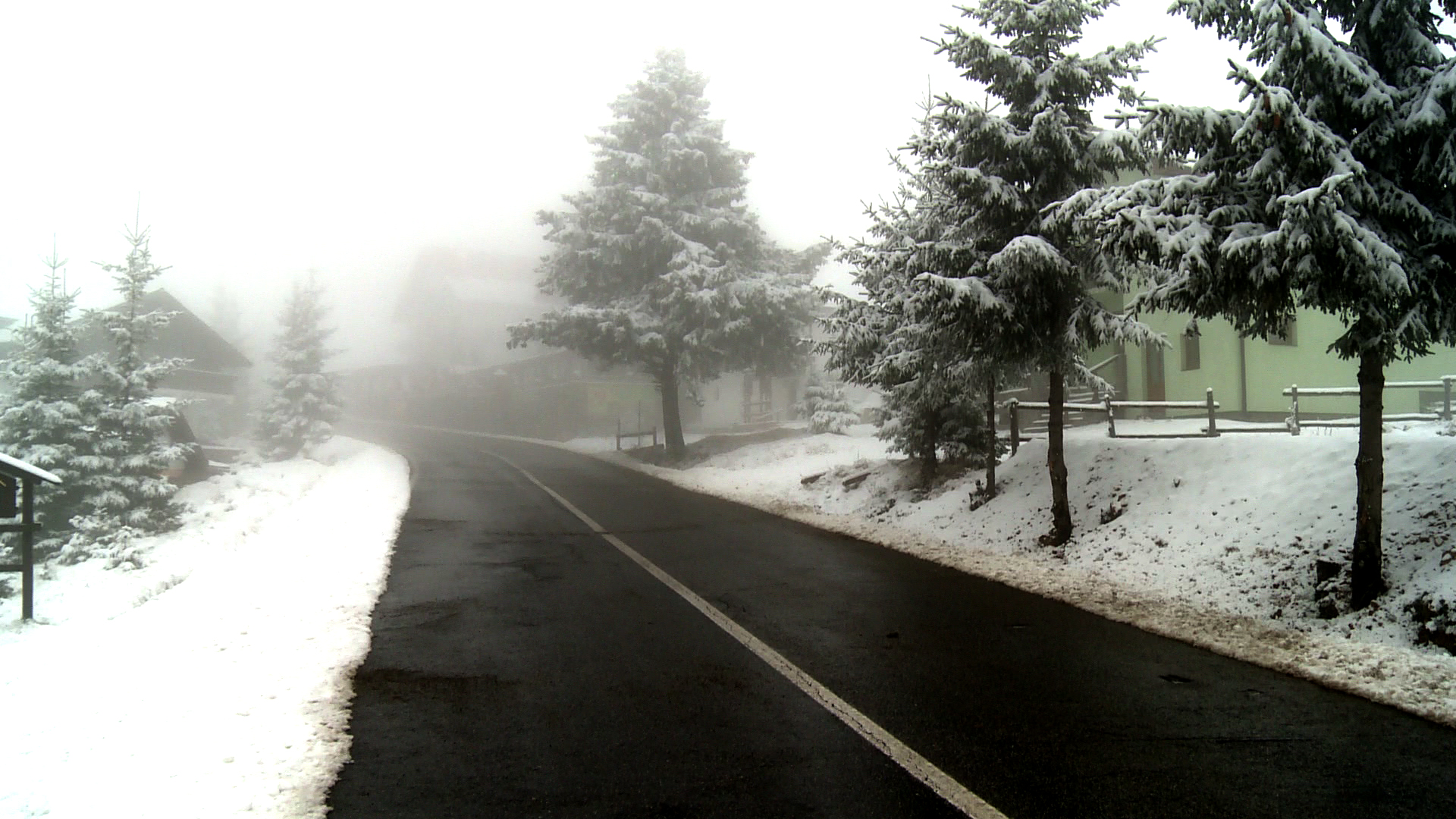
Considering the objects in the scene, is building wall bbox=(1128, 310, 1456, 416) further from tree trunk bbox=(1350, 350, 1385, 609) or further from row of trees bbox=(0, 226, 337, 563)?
row of trees bbox=(0, 226, 337, 563)

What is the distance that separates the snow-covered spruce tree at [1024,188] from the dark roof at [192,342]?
39001 mm

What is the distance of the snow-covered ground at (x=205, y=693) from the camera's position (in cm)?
420

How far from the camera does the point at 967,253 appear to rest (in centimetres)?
1146

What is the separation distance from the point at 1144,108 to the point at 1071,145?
4.21m

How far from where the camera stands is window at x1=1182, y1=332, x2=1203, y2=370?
24.0 metres

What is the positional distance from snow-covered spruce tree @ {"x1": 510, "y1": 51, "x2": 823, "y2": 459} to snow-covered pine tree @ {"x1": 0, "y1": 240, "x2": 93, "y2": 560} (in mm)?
11436

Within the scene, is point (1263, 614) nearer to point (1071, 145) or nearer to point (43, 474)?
point (1071, 145)

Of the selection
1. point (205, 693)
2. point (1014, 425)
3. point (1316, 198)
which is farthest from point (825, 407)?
point (205, 693)

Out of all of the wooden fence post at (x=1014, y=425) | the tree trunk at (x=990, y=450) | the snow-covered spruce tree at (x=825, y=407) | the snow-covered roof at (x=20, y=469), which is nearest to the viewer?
the snow-covered roof at (x=20, y=469)

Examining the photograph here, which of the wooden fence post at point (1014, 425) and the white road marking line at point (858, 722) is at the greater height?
the wooden fence post at point (1014, 425)

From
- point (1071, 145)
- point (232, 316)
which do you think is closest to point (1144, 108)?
point (1071, 145)

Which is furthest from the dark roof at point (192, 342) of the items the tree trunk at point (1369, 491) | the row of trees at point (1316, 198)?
the tree trunk at point (1369, 491)

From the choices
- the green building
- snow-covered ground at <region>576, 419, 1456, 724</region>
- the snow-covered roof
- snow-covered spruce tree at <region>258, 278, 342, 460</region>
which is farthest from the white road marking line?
snow-covered spruce tree at <region>258, 278, 342, 460</region>

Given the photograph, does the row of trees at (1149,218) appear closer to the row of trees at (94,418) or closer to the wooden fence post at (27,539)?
the wooden fence post at (27,539)
